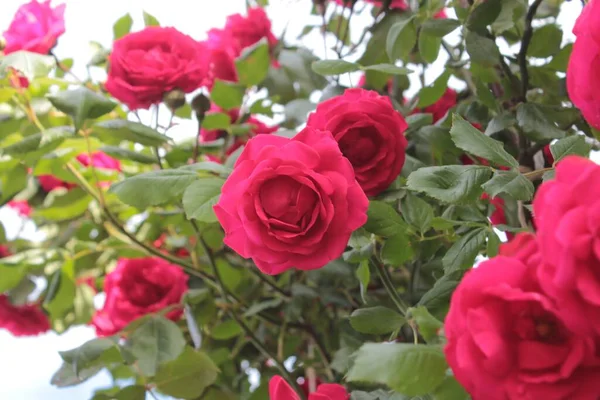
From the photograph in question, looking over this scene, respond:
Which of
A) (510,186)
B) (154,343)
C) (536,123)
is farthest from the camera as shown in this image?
(154,343)

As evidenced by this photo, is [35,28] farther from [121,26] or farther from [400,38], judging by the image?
[400,38]

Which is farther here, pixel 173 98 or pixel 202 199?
pixel 173 98

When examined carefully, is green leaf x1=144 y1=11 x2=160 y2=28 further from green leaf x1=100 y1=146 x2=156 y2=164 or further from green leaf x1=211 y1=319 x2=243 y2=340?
green leaf x1=211 y1=319 x2=243 y2=340

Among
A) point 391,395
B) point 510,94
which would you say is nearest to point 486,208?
point 510,94

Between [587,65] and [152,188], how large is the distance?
307mm

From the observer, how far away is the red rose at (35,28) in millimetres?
648

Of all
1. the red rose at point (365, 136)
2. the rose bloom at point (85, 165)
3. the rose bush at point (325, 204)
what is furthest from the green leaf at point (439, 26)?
the rose bloom at point (85, 165)

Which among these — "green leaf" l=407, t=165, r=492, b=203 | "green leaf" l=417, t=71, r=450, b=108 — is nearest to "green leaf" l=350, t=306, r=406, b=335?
"green leaf" l=407, t=165, r=492, b=203

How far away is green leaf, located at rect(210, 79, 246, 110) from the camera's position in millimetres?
670

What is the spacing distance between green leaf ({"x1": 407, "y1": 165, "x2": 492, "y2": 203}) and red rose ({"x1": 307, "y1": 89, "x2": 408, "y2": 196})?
64mm

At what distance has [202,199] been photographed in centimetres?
44

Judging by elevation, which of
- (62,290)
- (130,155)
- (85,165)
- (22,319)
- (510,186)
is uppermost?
(510,186)

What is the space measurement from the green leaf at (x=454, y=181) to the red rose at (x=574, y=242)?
4.7 inches

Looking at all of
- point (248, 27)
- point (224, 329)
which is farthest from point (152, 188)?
point (248, 27)
